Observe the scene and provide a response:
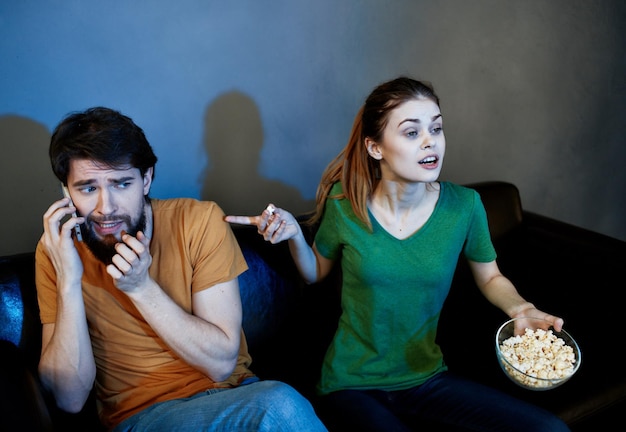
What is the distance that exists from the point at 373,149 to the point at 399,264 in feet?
1.07

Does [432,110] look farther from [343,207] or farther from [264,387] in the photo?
→ [264,387]

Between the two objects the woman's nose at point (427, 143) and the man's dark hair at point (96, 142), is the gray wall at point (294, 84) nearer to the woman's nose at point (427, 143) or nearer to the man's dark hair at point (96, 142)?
the man's dark hair at point (96, 142)

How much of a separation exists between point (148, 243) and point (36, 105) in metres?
0.66

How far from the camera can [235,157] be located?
2.04 metres

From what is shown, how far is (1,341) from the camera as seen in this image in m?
1.36

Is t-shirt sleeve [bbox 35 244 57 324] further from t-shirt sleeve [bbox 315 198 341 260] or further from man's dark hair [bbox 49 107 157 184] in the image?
t-shirt sleeve [bbox 315 198 341 260]

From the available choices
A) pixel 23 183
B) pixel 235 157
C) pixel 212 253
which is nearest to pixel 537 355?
pixel 212 253

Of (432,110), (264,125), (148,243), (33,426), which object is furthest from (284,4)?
(33,426)

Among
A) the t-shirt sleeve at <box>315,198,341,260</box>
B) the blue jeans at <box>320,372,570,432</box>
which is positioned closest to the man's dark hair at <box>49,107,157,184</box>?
the t-shirt sleeve at <box>315,198,341,260</box>

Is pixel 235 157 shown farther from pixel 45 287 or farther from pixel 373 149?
pixel 45 287

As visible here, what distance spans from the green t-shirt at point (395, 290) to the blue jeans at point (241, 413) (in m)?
0.37

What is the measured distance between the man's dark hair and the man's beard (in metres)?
0.13

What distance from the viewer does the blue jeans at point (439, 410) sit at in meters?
1.41

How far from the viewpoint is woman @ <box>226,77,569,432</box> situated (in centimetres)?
147
